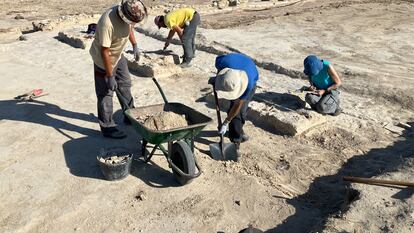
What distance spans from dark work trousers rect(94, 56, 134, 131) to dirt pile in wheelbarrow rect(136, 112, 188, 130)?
2.00ft

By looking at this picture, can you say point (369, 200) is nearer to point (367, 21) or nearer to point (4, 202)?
point (4, 202)

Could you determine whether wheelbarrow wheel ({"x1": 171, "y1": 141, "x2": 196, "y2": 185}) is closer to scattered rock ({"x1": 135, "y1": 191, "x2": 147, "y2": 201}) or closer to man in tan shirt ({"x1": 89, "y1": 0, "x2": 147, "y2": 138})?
scattered rock ({"x1": 135, "y1": 191, "x2": 147, "y2": 201})

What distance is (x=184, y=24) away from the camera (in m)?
9.29

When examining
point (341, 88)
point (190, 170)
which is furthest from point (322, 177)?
point (341, 88)

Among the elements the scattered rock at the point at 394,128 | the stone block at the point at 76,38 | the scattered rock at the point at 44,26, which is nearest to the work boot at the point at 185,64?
the stone block at the point at 76,38

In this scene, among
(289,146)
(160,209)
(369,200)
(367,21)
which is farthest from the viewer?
(367,21)

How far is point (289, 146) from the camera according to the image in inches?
241

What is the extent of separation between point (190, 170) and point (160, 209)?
1.76ft

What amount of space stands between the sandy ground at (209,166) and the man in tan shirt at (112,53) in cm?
45

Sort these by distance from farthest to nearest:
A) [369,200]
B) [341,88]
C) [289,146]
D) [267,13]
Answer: [267,13], [341,88], [289,146], [369,200]

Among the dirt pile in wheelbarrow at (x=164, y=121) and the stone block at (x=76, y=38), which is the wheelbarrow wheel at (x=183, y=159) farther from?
the stone block at (x=76, y=38)

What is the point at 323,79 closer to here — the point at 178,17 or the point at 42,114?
the point at 178,17

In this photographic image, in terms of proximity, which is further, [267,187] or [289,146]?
[289,146]

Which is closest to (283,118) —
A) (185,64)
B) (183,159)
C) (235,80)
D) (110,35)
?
(235,80)
